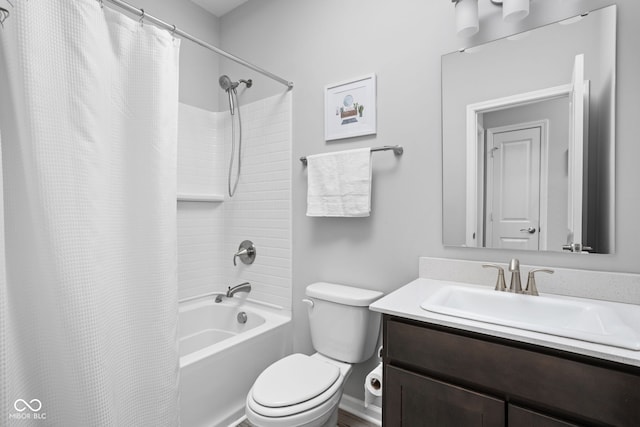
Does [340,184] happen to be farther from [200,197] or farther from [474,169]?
[200,197]

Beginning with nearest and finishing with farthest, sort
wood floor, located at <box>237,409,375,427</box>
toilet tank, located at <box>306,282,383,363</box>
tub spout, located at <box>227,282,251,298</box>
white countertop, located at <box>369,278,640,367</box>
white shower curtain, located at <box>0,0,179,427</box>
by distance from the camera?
1. white countertop, located at <box>369,278,640,367</box>
2. white shower curtain, located at <box>0,0,179,427</box>
3. toilet tank, located at <box>306,282,383,363</box>
4. wood floor, located at <box>237,409,375,427</box>
5. tub spout, located at <box>227,282,251,298</box>

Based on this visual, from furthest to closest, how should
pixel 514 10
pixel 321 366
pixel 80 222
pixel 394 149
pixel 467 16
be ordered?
pixel 394 149
pixel 321 366
pixel 467 16
pixel 514 10
pixel 80 222

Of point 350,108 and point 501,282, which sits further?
point 350,108

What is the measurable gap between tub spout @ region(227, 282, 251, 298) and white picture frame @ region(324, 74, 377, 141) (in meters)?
1.17

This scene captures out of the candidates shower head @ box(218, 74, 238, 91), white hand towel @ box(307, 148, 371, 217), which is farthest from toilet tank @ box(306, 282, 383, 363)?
shower head @ box(218, 74, 238, 91)

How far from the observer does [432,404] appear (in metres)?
1.11

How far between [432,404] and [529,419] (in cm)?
28

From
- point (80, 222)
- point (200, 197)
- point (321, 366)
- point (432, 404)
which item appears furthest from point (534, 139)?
point (200, 197)

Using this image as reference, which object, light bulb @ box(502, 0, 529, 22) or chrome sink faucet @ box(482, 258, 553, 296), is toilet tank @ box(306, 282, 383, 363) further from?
light bulb @ box(502, 0, 529, 22)

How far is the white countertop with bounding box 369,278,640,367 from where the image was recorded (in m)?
0.84

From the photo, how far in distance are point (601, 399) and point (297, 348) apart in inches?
63.4

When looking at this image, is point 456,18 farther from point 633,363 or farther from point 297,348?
point 297,348

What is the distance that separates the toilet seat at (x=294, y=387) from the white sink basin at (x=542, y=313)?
0.61 meters

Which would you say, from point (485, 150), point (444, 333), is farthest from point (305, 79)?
point (444, 333)
